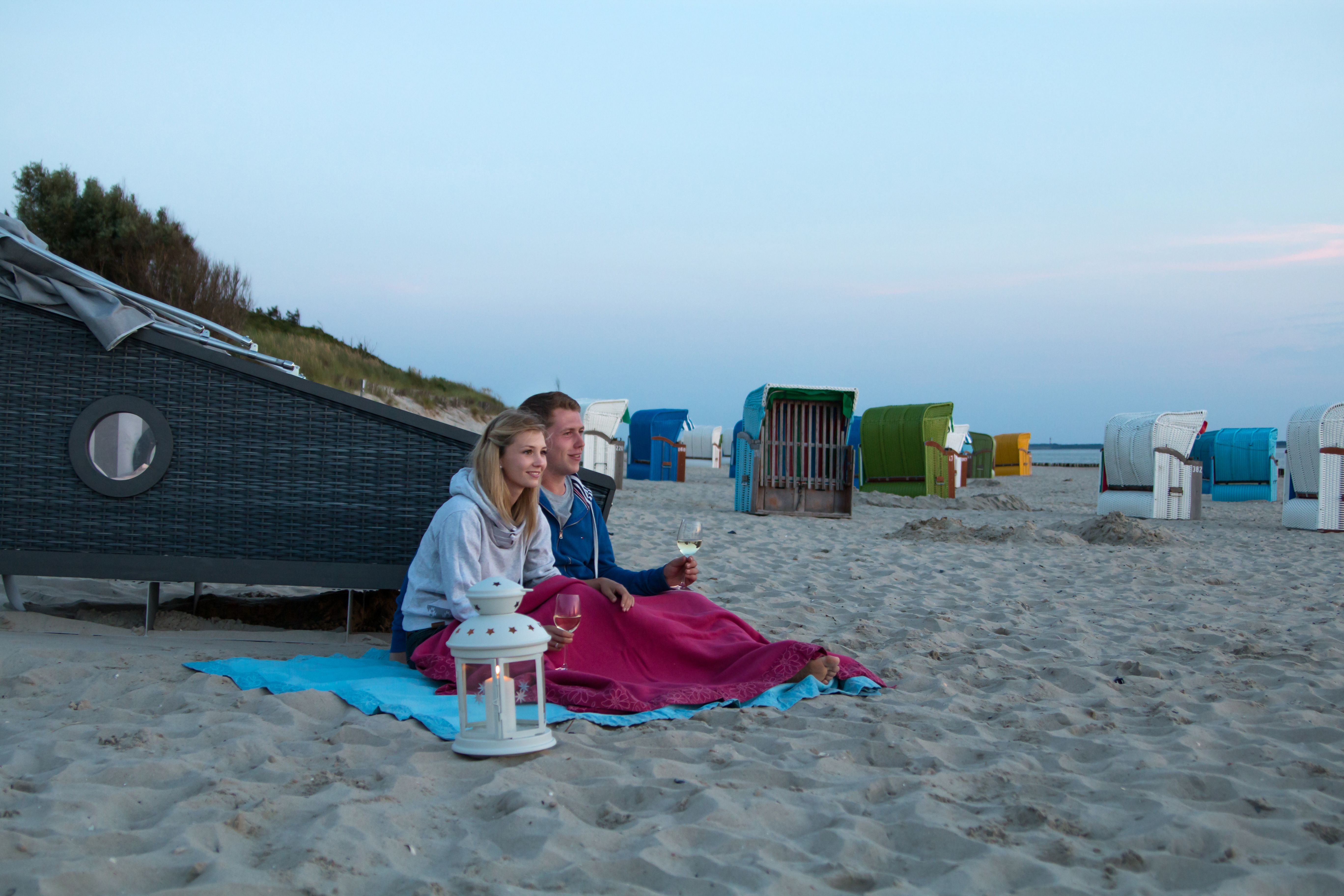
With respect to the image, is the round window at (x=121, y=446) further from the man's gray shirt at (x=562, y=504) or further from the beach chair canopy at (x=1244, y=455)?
the beach chair canopy at (x=1244, y=455)

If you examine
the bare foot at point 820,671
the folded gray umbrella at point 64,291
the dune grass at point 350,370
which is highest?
the dune grass at point 350,370

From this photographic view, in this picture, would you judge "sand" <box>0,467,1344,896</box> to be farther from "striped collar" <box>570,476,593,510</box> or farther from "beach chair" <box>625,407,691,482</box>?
"beach chair" <box>625,407,691,482</box>

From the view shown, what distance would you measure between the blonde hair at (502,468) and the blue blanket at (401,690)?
0.67 metres

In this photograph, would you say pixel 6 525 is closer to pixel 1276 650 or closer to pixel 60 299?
pixel 60 299

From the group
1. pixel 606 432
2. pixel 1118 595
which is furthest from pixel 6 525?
pixel 606 432

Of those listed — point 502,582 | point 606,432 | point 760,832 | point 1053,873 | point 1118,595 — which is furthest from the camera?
point 606,432

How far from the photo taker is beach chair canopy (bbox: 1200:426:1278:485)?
17062 millimetres

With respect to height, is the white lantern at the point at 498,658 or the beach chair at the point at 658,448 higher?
the beach chair at the point at 658,448

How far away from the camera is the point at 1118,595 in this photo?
582cm

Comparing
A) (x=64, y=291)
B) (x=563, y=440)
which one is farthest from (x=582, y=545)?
(x=64, y=291)

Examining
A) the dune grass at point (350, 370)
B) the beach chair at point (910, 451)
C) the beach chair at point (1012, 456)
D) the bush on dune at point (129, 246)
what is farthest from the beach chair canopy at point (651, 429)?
the beach chair at point (1012, 456)

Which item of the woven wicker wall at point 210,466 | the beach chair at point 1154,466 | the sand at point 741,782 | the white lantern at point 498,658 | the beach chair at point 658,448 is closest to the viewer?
the sand at point 741,782

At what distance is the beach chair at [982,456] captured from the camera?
28.2 meters

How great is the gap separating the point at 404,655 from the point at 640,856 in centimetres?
192
